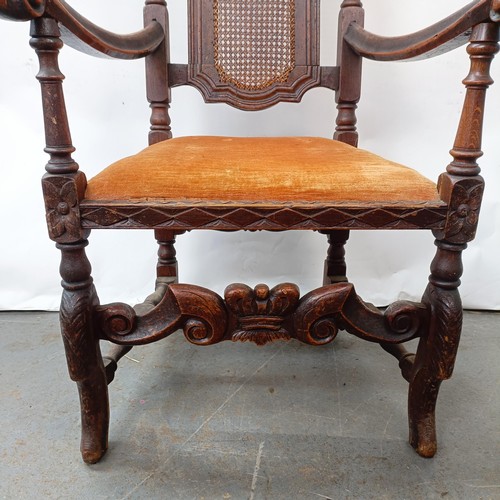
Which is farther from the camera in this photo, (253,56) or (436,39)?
(253,56)

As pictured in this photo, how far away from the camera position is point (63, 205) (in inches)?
32.6

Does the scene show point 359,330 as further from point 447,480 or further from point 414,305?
point 447,480

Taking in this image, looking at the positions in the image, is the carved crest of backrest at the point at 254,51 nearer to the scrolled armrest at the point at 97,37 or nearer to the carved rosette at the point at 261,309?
the scrolled armrest at the point at 97,37

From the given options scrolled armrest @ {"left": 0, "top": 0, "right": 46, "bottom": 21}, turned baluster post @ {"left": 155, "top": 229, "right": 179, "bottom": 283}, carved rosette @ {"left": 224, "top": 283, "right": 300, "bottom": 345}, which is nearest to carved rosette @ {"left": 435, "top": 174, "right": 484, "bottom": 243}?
carved rosette @ {"left": 224, "top": 283, "right": 300, "bottom": 345}

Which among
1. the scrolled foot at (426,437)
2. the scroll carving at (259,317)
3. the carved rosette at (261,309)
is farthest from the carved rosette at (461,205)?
the scrolled foot at (426,437)

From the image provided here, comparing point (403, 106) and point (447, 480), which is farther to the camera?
point (403, 106)


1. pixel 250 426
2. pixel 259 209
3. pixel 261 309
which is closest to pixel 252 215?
pixel 259 209

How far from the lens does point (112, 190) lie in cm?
85

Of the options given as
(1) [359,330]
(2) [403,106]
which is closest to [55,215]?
(1) [359,330]

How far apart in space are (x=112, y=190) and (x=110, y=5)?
3.35 feet

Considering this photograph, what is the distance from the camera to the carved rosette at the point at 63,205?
82 centimetres

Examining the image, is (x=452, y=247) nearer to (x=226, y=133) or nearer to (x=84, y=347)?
(x=84, y=347)

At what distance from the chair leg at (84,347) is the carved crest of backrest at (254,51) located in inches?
25.5

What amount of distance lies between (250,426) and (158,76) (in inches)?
35.3
